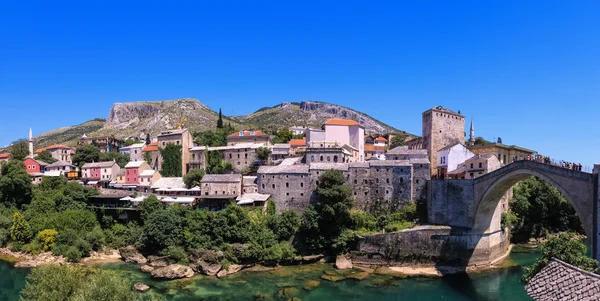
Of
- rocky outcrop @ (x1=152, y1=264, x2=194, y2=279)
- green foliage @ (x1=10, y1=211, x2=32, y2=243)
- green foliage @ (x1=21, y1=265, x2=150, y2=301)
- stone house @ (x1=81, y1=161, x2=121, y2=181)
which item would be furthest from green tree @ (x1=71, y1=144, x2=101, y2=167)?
green foliage @ (x1=21, y1=265, x2=150, y2=301)

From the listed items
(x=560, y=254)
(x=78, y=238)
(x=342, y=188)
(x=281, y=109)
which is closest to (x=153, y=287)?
(x=78, y=238)

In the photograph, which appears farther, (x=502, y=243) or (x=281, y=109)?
(x=281, y=109)

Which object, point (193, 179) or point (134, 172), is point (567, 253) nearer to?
point (193, 179)

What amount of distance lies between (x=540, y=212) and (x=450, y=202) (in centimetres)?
1441

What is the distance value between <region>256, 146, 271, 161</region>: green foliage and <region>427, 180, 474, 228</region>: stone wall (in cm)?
2206

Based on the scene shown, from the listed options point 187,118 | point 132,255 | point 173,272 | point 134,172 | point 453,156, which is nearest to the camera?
point 173,272

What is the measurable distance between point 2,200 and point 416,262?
50829mm

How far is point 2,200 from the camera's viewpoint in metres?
47.4

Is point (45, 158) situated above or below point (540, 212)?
above

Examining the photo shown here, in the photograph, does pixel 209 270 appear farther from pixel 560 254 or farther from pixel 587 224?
pixel 587 224

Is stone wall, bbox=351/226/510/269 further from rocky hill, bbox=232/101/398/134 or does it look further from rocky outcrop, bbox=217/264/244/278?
rocky hill, bbox=232/101/398/134

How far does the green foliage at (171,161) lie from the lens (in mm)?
53531

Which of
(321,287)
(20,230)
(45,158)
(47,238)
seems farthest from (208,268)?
(45,158)

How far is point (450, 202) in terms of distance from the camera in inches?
1442
